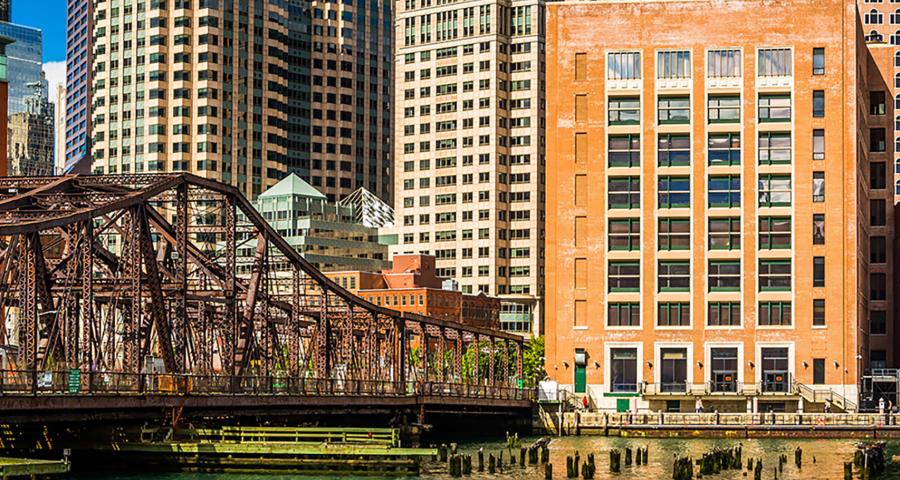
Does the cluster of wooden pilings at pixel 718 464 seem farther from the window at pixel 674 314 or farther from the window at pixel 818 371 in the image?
the window at pixel 674 314

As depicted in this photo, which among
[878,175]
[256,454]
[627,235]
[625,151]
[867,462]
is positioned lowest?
[867,462]

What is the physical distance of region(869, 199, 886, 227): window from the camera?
186375 millimetres

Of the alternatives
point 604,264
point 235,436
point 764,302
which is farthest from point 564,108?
point 235,436

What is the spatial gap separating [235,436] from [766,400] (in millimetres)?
67792

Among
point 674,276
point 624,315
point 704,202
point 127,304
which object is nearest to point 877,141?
point 704,202

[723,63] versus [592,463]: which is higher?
[723,63]

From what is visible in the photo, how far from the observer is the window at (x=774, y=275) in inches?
6147

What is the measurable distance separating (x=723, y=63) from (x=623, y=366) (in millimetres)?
28317

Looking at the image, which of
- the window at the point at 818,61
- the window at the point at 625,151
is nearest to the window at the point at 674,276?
the window at the point at 625,151

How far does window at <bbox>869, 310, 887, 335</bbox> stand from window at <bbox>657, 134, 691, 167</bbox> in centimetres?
3967

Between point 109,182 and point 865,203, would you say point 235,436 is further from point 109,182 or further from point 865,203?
point 865,203

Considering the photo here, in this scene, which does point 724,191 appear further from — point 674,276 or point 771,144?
point 674,276

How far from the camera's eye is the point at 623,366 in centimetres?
15675

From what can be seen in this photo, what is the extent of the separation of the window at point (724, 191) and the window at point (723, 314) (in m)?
8.72
